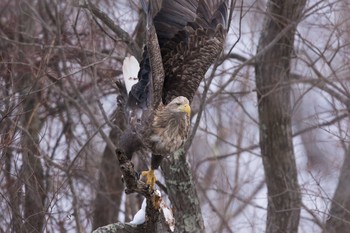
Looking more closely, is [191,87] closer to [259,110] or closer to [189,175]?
[189,175]

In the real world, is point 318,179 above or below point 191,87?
below

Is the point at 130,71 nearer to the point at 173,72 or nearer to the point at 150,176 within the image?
the point at 173,72

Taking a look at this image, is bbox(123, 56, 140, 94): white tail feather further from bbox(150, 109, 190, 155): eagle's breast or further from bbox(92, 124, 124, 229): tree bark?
bbox(92, 124, 124, 229): tree bark

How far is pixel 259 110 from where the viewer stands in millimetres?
10195

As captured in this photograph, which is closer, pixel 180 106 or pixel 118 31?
pixel 180 106

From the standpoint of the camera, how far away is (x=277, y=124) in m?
10.1

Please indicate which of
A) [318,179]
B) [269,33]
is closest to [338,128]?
[318,179]

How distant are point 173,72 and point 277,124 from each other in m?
2.10

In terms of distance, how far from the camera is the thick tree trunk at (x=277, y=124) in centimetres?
988

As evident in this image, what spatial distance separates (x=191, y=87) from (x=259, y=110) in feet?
6.93

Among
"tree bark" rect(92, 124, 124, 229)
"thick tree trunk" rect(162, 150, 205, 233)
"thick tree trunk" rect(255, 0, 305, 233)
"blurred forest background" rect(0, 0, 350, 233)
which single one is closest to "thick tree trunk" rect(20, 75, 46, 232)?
"blurred forest background" rect(0, 0, 350, 233)

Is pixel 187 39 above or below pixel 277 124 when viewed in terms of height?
above

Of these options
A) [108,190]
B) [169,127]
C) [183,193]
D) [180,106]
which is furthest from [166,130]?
[108,190]

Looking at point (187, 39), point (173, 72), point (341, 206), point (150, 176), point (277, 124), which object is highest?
point (187, 39)
